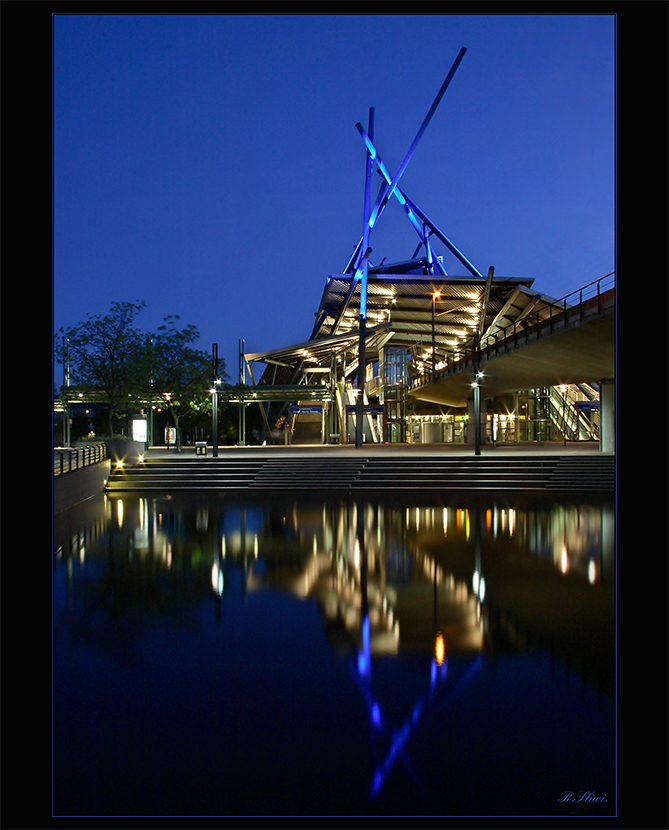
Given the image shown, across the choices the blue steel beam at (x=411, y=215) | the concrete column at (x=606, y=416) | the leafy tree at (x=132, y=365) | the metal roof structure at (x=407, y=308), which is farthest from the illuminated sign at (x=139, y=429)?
the blue steel beam at (x=411, y=215)

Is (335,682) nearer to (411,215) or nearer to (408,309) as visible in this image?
(408,309)

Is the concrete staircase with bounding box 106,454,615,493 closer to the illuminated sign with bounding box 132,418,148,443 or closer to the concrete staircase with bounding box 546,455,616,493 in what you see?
the concrete staircase with bounding box 546,455,616,493

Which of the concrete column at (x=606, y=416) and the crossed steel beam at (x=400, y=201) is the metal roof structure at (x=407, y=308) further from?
the concrete column at (x=606, y=416)

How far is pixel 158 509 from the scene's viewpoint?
499 inches

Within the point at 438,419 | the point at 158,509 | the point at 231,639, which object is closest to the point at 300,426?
the point at 438,419

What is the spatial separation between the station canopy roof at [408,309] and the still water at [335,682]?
27961 mm

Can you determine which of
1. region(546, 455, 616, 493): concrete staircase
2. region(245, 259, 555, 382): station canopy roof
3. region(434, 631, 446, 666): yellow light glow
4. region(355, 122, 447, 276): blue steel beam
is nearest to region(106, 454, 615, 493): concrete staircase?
region(546, 455, 616, 493): concrete staircase

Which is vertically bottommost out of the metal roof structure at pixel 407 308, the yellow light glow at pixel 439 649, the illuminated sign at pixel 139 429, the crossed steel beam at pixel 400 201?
the yellow light glow at pixel 439 649

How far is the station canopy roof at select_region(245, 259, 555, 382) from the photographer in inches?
1505

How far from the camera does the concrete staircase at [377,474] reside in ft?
53.2

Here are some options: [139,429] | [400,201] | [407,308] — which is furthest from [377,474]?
[400,201]

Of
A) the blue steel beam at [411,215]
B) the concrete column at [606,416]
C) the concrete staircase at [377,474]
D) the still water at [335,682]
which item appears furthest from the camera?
the blue steel beam at [411,215]
